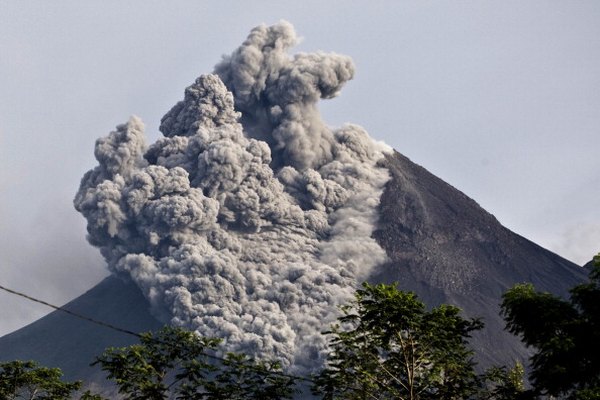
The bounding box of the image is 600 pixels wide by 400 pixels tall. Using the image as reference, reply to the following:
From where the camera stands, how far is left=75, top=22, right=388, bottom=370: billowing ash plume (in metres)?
134

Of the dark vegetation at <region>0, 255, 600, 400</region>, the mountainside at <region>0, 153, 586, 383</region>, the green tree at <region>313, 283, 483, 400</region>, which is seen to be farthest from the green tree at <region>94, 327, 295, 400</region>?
the mountainside at <region>0, 153, 586, 383</region>

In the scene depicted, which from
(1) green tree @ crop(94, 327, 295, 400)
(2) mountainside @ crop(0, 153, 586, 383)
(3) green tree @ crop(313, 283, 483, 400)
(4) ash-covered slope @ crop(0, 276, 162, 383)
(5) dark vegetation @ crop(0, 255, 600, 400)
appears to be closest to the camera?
(5) dark vegetation @ crop(0, 255, 600, 400)

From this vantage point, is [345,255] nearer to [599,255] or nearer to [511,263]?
[511,263]

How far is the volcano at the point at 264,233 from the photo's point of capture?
442 feet

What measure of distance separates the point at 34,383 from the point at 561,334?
28.9 m

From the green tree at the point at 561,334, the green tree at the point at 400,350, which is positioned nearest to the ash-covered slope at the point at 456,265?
the green tree at the point at 400,350

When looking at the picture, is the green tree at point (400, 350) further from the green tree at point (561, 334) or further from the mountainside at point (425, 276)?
the mountainside at point (425, 276)

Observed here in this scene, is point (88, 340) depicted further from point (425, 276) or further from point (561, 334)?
point (561, 334)

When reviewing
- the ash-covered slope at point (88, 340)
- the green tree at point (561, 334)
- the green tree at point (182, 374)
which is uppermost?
the ash-covered slope at point (88, 340)

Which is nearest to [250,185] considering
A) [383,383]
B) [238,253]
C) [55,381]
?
[238,253]

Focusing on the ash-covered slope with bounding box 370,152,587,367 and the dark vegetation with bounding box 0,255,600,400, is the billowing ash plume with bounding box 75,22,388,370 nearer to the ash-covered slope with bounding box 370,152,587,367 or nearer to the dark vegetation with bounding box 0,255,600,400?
the ash-covered slope with bounding box 370,152,587,367

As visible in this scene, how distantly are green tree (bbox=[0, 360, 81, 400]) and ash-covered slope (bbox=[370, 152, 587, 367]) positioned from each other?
5078 inches

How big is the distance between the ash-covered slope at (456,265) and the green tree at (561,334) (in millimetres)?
136097

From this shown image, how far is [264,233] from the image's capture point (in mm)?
161250
